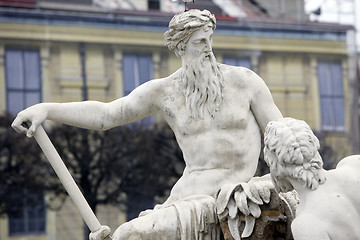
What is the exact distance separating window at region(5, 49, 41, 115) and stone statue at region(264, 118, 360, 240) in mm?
23478

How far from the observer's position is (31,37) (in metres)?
29.0

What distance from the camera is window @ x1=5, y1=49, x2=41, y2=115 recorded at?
28734 mm

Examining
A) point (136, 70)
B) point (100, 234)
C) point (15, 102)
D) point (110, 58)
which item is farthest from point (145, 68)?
point (100, 234)

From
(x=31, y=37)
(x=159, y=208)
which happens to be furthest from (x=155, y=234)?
(x=31, y=37)

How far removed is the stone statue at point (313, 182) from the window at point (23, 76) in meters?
23.5

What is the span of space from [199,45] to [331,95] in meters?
26.8

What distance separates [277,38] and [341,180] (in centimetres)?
2681

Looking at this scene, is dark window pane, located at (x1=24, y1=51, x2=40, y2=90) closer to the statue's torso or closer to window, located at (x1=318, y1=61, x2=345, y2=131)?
window, located at (x1=318, y1=61, x2=345, y2=131)

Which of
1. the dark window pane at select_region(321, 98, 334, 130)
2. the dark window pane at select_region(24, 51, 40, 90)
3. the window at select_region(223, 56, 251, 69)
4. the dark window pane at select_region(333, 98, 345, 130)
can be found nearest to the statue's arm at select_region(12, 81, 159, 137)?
the dark window pane at select_region(24, 51, 40, 90)

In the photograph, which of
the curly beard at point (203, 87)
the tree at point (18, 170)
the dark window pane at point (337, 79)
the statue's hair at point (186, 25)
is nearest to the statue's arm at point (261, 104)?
the curly beard at point (203, 87)

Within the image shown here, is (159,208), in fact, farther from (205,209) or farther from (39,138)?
(39,138)

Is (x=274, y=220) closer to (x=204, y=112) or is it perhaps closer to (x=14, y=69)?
(x=204, y=112)

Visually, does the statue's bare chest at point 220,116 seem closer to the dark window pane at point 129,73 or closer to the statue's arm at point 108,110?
the statue's arm at point 108,110

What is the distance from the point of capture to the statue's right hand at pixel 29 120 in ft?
22.2
